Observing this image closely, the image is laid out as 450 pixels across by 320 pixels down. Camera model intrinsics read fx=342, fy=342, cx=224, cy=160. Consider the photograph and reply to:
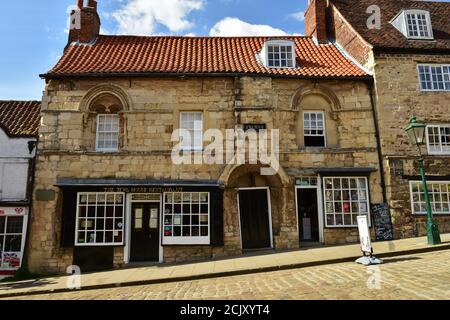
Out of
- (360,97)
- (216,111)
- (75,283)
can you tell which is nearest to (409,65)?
(360,97)

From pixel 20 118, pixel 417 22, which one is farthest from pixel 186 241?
pixel 417 22

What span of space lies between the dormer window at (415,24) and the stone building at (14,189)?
16.2 m

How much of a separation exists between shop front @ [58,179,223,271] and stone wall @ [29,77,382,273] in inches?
13.1

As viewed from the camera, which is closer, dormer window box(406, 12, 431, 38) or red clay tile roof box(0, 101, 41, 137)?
red clay tile roof box(0, 101, 41, 137)

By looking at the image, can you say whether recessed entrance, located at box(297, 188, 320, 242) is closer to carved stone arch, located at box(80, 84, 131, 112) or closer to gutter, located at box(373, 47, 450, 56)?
gutter, located at box(373, 47, 450, 56)

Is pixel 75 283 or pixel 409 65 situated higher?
pixel 409 65

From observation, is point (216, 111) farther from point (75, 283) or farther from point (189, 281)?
point (75, 283)

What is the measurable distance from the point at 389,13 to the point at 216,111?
33.9 ft

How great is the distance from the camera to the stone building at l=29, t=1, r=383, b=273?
12.5m

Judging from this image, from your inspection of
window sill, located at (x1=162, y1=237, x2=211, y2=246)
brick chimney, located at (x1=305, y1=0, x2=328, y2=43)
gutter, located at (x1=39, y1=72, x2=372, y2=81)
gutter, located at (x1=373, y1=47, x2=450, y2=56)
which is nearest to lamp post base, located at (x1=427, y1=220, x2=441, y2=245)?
gutter, located at (x1=39, y1=72, x2=372, y2=81)

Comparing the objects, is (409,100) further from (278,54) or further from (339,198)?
(278,54)

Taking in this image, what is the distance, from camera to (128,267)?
39.7 feet

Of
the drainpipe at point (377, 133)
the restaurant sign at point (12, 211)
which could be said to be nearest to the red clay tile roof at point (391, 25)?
the drainpipe at point (377, 133)

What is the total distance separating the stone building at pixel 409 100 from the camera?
13.1 m
